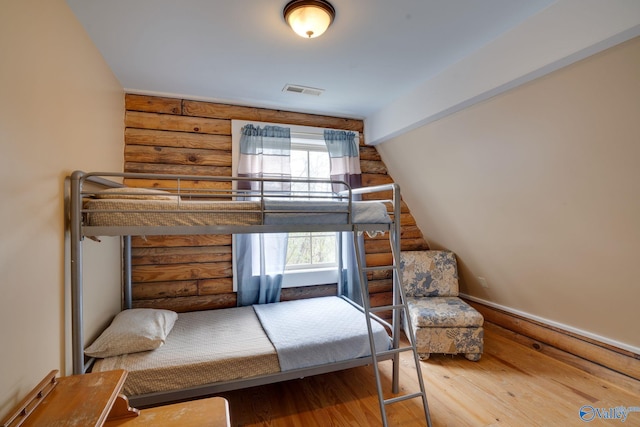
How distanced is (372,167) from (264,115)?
1.36 m

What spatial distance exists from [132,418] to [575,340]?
3.31 meters

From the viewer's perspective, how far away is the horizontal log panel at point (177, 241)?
107 inches

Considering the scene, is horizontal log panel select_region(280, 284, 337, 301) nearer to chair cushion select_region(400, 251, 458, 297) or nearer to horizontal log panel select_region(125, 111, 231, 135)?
chair cushion select_region(400, 251, 458, 297)

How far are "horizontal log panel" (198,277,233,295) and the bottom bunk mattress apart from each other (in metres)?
0.23

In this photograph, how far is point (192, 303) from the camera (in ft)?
9.36

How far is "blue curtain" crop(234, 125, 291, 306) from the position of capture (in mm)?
2920

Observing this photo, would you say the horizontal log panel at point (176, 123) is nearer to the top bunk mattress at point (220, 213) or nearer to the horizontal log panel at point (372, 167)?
the top bunk mattress at point (220, 213)

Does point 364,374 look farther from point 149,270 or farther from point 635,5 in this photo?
point 635,5

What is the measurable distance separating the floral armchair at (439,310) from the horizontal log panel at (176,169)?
7.14ft

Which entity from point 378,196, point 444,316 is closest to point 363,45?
point 378,196

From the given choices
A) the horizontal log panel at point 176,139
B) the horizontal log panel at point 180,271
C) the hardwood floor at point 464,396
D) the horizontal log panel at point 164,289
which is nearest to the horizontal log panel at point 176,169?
the horizontal log panel at point 176,139

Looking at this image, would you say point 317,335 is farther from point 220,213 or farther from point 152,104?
point 152,104

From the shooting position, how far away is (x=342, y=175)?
10.8 ft

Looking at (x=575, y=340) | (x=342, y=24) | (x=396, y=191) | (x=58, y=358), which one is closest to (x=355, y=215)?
(x=396, y=191)
